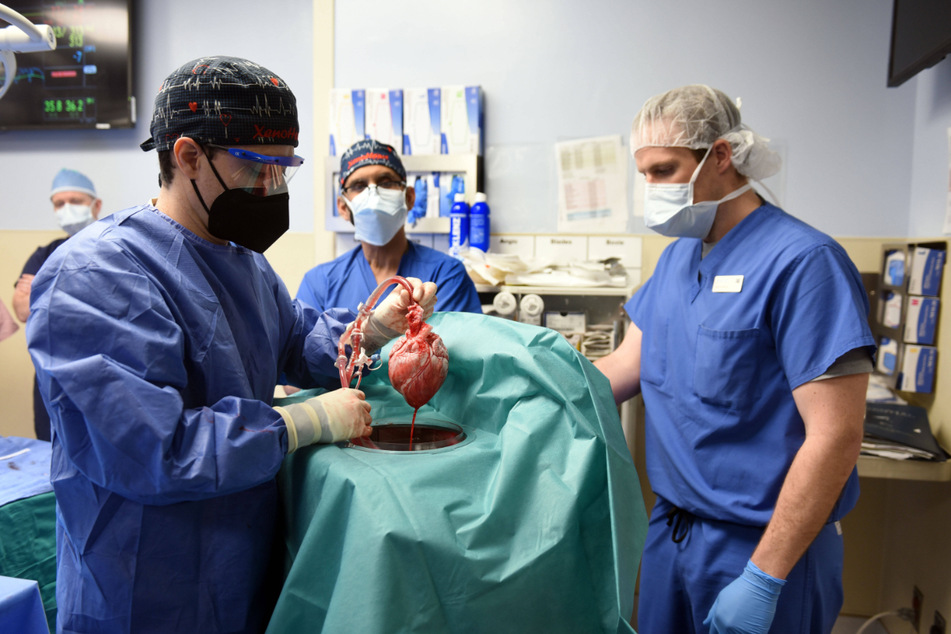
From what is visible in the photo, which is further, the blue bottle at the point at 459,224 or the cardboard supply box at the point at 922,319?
the blue bottle at the point at 459,224

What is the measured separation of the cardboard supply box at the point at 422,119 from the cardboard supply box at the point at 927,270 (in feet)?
5.81

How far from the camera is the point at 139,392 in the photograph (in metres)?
0.79

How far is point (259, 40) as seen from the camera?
310 cm

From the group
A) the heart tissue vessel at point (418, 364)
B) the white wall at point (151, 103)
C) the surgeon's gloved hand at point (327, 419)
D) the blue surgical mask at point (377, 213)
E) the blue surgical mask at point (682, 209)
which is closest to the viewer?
the surgeon's gloved hand at point (327, 419)

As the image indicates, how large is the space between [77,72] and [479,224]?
2.26 m

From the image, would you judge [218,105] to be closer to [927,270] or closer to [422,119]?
[422,119]

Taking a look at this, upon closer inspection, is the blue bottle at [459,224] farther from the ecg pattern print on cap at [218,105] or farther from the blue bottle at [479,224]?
the ecg pattern print on cap at [218,105]

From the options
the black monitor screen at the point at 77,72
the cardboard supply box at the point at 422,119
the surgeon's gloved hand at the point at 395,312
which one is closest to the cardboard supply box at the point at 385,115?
the cardboard supply box at the point at 422,119

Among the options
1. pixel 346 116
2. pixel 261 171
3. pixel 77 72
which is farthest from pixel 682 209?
pixel 77 72

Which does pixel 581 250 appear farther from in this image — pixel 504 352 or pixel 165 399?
pixel 165 399

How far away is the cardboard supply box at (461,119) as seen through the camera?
262 centimetres

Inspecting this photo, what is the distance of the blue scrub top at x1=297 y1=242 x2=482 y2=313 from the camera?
1.96 metres

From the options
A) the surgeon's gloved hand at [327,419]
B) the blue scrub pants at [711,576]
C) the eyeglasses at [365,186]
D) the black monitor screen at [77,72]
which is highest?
the black monitor screen at [77,72]

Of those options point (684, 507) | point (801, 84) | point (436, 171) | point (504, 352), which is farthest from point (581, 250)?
point (504, 352)
